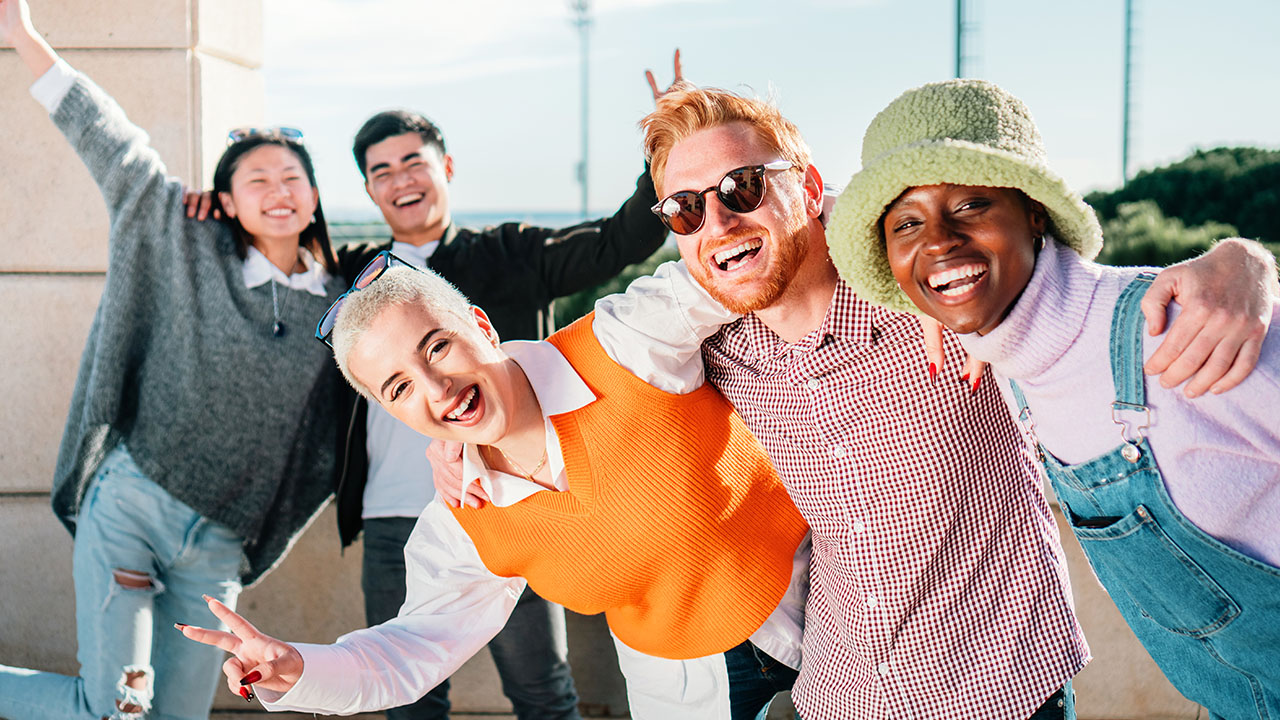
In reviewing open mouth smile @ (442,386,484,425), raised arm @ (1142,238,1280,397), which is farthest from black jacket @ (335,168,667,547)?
raised arm @ (1142,238,1280,397)

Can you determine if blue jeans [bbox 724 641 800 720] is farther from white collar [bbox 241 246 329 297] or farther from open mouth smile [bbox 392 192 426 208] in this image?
open mouth smile [bbox 392 192 426 208]

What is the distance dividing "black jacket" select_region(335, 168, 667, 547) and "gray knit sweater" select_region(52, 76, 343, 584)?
23 cm

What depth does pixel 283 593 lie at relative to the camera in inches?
156

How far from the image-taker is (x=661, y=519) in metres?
2.30

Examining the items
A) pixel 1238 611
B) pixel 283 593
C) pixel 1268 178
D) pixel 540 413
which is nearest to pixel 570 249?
pixel 540 413

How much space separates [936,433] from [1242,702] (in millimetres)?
723

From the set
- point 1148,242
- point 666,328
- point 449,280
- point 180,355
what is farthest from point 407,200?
point 1148,242

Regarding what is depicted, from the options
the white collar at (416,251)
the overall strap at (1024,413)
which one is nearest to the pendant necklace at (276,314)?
the white collar at (416,251)

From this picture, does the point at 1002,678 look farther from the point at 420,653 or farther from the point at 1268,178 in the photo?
the point at 1268,178

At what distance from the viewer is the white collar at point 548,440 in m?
2.38

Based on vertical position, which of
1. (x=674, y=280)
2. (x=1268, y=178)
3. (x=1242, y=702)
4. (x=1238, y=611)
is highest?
(x=1268, y=178)

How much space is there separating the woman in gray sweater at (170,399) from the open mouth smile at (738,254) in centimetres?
165

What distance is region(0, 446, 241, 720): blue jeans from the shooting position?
304 centimetres

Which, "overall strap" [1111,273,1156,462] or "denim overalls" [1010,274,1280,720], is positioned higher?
Result: "overall strap" [1111,273,1156,462]
